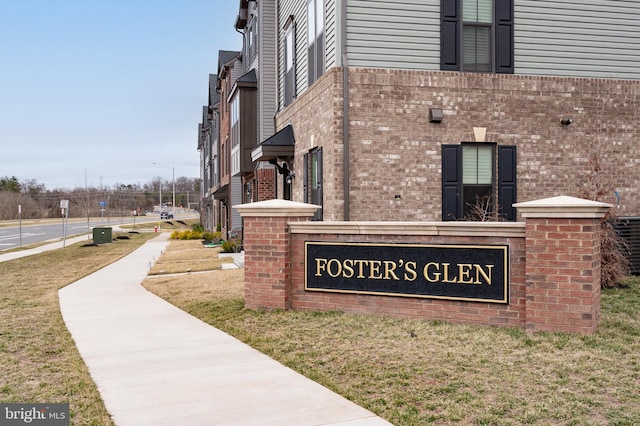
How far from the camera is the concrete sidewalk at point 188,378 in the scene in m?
4.80

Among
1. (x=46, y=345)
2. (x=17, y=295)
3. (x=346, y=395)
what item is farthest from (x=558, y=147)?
(x=17, y=295)

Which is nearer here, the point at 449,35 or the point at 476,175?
the point at 449,35

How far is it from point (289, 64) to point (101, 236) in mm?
20922

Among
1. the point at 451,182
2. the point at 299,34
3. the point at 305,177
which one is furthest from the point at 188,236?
the point at 451,182

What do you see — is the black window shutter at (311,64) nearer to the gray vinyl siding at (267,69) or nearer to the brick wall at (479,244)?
the gray vinyl siding at (267,69)

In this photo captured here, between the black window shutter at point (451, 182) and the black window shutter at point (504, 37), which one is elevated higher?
the black window shutter at point (504, 37)

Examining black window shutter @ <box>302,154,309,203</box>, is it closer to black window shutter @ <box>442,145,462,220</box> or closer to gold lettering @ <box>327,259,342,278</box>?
black window shutter @ <box>442,145,462,220</box>

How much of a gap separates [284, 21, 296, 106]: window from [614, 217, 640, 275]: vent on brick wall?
8705 mm

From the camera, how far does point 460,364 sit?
241 inches

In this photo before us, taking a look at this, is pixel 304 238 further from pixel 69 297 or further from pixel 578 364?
pixel 69 297

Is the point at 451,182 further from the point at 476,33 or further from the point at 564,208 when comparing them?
the point at 564,208

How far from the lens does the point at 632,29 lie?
45.0ft

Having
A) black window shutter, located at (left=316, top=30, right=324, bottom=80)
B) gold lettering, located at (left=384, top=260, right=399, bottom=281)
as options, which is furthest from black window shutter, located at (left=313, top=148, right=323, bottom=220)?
gold lettering, located at (left=384, top=260, right=399, bottom=281)

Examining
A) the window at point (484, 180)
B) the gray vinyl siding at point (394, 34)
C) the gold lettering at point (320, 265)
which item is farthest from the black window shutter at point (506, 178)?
the gold lettering at point (320, 265)
